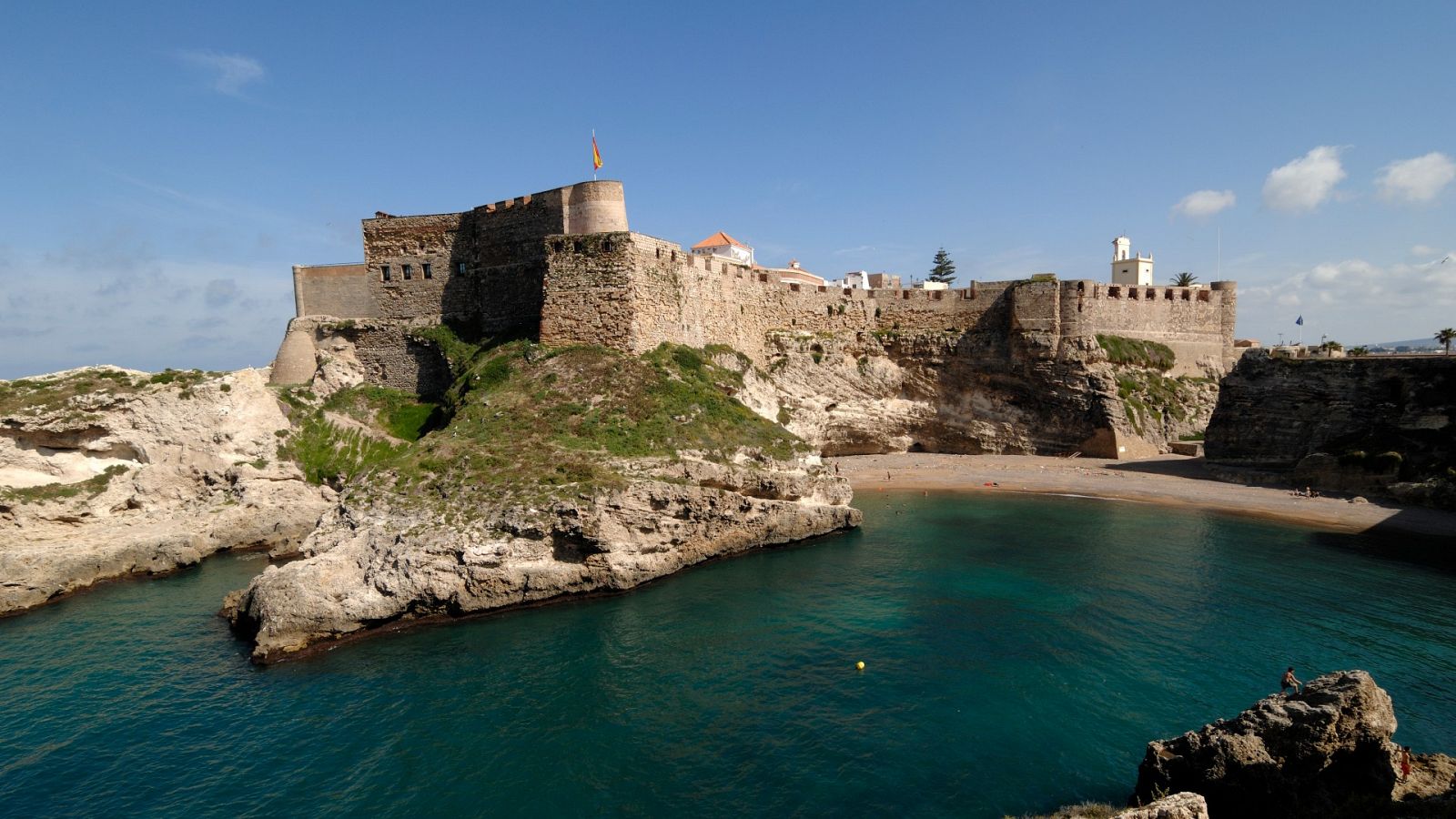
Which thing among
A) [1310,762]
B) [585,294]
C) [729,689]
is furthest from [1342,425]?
[585,294]

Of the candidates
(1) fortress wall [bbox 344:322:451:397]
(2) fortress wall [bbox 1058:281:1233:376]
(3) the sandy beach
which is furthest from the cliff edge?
(2) fortress wall [bbox 1058:281:1233:376]

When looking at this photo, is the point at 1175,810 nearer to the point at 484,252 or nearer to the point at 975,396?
the point at 484,252

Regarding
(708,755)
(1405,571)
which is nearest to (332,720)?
(708,755)

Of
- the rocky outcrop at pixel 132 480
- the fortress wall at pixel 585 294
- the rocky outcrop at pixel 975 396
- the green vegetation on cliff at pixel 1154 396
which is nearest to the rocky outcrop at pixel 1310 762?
the fortress wall at pixel 585 294

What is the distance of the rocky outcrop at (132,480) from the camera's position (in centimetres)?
2234

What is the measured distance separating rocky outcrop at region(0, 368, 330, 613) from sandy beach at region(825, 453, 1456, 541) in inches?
1070

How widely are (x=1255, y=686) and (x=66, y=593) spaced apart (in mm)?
33854

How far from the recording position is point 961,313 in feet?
137

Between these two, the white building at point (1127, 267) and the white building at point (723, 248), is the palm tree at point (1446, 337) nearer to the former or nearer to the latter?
the white building at point (1127, 267)

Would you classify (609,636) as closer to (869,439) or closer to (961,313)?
(869,439)

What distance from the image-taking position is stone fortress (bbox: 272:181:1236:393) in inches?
1141

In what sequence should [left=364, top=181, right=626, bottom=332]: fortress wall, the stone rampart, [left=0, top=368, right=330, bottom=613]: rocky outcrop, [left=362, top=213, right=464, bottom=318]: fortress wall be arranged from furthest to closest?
1. [left=362, top=213, right=464, bottom=318]: fortress wall
2. [left=364, top=181, right=626, bottom=332]: fortress wall
3. the stone rampart
4. [left=0, top=368, right=330, bottom=613]: rocky outcrop

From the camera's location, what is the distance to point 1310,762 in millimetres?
9508

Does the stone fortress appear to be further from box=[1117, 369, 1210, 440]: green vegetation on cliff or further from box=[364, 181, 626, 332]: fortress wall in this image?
box=[1117, 369, 1210, 440]: green vegetation on cliff
